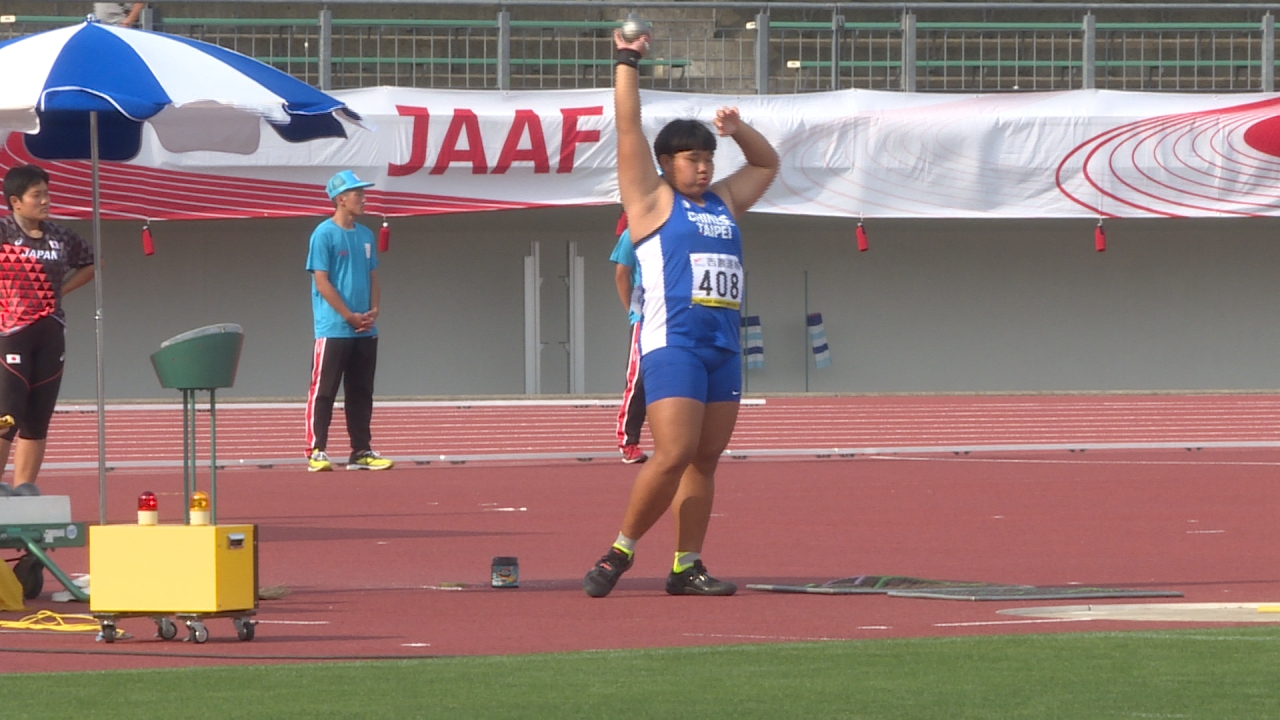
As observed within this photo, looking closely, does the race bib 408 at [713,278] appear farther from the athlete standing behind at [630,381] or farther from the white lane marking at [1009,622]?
the athlete standing behind at [630,381]

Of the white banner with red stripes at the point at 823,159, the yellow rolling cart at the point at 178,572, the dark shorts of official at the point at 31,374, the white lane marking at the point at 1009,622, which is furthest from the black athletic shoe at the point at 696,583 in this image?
the white banner with red stripes at the point at 823,159

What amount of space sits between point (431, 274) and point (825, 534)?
52.8 ft

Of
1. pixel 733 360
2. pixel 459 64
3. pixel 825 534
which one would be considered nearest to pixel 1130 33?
pixel 459 64

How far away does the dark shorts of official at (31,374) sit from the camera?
891cm

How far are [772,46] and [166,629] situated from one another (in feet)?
67.7

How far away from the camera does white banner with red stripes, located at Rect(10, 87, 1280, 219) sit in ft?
74.6

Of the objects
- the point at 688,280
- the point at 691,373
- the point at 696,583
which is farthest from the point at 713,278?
the point at 696,583

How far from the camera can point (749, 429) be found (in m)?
19.4

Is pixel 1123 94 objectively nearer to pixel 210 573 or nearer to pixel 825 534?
pixel 825 534

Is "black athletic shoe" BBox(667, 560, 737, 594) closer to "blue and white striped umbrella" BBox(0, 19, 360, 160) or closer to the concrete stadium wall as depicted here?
"blue and white striped umbrella" BBox(0, 19, 360, 160)

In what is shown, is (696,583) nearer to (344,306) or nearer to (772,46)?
(344,306)

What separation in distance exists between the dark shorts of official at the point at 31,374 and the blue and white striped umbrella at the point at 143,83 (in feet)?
3.81

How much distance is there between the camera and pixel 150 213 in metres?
22.6

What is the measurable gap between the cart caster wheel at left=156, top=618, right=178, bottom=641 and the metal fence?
59.6ft
